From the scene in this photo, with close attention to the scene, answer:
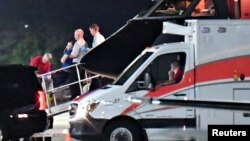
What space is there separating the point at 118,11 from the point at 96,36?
903 cm

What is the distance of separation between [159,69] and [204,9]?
3080 mm

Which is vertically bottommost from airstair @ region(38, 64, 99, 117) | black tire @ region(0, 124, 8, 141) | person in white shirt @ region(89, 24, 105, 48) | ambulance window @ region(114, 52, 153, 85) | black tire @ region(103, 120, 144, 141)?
black tire @ region(103, 120, 144, 141)

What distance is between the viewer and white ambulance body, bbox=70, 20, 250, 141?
33.1 ft

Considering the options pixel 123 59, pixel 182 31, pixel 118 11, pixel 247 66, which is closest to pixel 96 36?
pixel 123 59

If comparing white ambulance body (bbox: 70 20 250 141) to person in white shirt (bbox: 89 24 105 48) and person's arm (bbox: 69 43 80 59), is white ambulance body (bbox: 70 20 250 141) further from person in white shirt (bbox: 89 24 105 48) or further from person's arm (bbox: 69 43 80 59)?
person in white shirt (bbox: 89 24 105 48)

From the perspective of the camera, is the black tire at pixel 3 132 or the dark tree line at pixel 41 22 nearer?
the black tire at pixel 3 132

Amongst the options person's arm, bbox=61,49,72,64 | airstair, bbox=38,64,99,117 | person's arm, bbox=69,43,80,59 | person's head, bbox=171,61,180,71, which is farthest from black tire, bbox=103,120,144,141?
person's arm, bbox=61,49,72,64

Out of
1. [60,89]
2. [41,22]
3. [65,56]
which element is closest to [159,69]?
[60,89]

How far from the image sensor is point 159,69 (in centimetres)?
1023

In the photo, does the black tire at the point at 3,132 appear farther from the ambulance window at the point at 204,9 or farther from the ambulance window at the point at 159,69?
the ambulance window at the point at 204,9

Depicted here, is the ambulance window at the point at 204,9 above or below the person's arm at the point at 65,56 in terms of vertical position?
above

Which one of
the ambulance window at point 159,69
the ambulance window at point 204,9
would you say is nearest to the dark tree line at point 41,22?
the ambulance window at point 204,9

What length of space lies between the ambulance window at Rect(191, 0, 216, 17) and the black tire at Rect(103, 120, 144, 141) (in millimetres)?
3502

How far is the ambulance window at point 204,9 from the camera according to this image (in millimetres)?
12602
